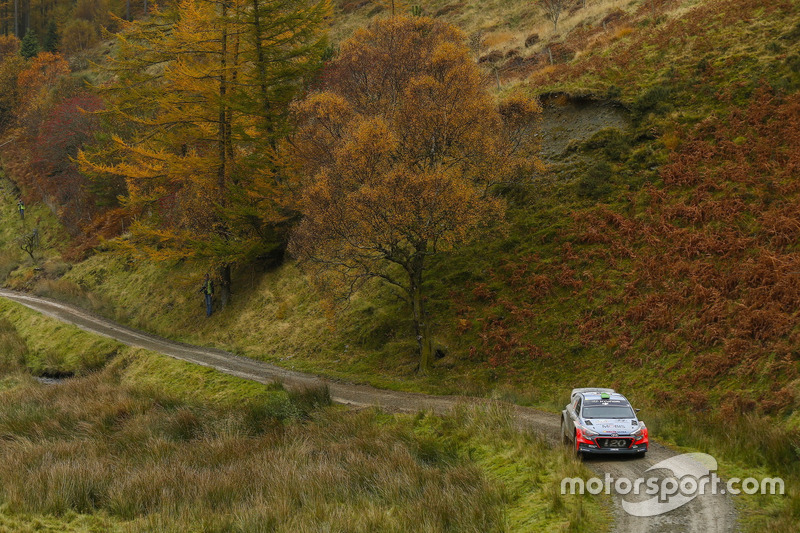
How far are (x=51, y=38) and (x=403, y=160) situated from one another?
106079 mm

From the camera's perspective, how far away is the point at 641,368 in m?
18.8

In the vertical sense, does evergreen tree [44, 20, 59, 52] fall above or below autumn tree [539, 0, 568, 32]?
above

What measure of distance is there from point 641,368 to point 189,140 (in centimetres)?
2794

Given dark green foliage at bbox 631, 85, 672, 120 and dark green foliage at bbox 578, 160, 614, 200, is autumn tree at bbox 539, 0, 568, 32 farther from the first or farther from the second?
dark green foliage at bbox 578, 160, 614, 200

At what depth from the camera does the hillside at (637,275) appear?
1656cm

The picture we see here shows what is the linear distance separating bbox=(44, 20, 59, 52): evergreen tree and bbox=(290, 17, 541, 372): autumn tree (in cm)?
9572

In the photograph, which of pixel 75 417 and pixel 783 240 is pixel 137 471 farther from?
pixel 783 240

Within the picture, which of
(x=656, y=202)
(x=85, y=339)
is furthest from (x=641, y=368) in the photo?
(x=85, y=339)

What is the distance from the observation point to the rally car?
42.4 ft

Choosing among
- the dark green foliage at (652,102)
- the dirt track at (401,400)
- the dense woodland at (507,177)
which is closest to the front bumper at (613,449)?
the dirt track at (401,400)

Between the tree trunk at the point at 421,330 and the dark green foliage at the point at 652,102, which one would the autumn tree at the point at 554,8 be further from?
the tree trunk at the point at 421,330

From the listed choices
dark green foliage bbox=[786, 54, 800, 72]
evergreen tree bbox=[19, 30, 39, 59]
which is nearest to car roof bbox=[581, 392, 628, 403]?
dark green foliage bbox=[786, 54, 800, 72]

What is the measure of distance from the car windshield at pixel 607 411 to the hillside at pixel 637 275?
1850 mm

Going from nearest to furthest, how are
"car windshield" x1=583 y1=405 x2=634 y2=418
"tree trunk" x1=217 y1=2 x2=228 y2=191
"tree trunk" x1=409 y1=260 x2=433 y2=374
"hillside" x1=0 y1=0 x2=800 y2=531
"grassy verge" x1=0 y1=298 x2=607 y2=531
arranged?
"grassy verge" x1=0 y1=298 x2=607 y2=531
"car windshield" x1=583 y1=405 x2=634 y2=418
"hillside" x1=0 y1=0 x2=800 y2=531
"tree trunk" x1=409 y1=260 x2=433 y2=374
"tree trunk" x1=217 y1=2 x2=228 y2=191
